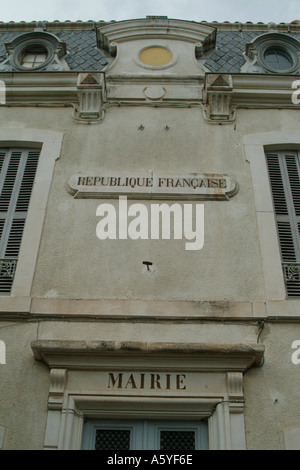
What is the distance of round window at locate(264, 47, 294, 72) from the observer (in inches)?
420

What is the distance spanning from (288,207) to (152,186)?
6.75 feet

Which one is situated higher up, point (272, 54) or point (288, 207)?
point (272, 54)

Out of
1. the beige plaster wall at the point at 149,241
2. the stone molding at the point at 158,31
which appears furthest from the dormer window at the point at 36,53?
the beige plaster wall at the point at 149,241

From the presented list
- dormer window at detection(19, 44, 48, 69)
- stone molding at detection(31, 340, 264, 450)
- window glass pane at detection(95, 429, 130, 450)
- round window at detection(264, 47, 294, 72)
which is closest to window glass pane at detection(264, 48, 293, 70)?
round window at detection(264, 47, 294, 72)

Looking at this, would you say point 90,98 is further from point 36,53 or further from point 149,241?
point 149,241

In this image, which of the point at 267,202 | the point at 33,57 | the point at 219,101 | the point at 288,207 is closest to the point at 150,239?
the point at 267,202

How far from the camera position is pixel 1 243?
812cm

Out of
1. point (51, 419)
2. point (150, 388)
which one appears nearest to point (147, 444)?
point (150, 388)

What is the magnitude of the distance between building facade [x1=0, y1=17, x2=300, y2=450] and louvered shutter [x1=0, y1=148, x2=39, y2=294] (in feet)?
0.09

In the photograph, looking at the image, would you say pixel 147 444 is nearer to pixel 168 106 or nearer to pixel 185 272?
pixel 185 272

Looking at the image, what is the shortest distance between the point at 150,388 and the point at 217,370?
0.80 m

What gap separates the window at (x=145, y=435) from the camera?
6395 millimetres

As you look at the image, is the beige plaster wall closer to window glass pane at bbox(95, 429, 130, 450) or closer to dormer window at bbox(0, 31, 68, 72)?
dormer window at bbox(0, 31, 68, 72)

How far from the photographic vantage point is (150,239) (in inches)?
313
